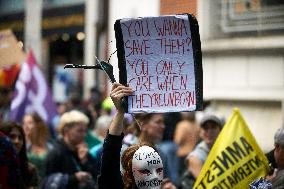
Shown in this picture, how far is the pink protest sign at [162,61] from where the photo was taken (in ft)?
13.6

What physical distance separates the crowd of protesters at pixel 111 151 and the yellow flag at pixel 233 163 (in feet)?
0.43

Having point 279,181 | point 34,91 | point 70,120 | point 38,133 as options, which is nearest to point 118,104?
point 279,181

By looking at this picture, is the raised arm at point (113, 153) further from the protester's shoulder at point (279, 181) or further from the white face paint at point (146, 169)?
the protester's shoulder at point (279, 181)

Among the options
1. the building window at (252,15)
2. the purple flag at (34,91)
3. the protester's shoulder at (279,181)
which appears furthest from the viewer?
the building window at (252,15)

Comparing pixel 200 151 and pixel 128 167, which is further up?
pixel 128 167

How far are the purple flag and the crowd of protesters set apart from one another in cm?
19

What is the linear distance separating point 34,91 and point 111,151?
568 centimetres

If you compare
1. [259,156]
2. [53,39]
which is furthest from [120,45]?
[53,39]

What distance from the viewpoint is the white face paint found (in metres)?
4.00

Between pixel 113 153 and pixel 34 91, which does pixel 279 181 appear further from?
pixel 34 91

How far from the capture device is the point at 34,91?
31.1 ft

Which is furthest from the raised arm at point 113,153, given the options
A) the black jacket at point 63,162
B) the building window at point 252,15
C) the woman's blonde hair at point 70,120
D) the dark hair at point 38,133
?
the building window at point 252,15

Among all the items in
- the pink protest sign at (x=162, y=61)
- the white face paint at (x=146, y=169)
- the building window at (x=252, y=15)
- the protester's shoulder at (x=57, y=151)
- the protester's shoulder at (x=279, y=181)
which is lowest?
the protester's shoulder at (x=57, y=151)

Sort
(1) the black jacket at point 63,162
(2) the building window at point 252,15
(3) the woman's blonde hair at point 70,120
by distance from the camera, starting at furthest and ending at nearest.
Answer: (2) the building window at point 252,15, (3) the woman's blonde hair at point 70,120, (1) the black jacket at point 63,162
